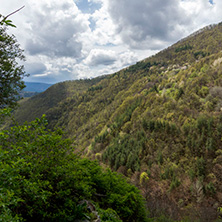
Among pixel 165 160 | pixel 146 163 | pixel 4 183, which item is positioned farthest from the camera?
pixel 146 163

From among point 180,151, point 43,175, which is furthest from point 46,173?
point 180,151

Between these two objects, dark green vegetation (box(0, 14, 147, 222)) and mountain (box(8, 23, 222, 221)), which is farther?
mountain (box(8, 23, 222, 221))

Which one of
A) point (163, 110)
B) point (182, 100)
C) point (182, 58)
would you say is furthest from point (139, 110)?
point (182, 58)

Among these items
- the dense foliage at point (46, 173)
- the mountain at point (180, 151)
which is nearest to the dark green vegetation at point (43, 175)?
the dense foliage at point (46, 173)

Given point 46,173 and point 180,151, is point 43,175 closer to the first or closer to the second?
point 46,173

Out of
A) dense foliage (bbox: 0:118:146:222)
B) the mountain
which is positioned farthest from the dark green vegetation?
the mountain

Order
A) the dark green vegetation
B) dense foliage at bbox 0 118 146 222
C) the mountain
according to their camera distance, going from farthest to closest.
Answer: the mountain, dense foliage at bbox 0 118 146 222, the dark green vegetation

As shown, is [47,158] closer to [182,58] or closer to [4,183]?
[4,183]

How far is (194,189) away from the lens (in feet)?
132

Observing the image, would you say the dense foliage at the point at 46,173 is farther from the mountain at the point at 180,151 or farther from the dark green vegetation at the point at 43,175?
the mountain at the point at 180,151

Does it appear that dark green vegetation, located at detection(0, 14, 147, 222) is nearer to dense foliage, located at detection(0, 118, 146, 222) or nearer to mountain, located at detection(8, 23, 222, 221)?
dense foliage, located at detection(0, 118, 146, 222)

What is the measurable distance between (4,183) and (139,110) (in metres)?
85.5

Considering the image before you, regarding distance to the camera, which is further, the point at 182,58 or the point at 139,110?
the point at 182,58

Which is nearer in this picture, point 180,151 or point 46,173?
point 46,173
